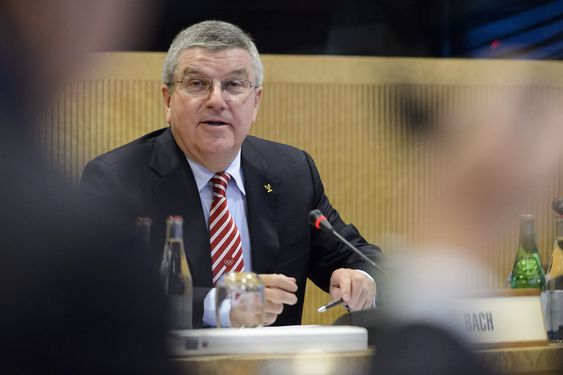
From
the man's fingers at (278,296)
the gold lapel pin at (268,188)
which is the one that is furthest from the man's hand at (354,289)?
the gold lapel pin at (268,188)

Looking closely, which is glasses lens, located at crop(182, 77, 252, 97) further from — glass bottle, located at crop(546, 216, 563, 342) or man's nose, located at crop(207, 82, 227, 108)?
glass bottle, located at crop(546, 216, 563, 342)

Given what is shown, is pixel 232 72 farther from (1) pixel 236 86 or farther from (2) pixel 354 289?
(2) pixel 354 289

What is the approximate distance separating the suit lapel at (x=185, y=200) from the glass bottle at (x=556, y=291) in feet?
1.70

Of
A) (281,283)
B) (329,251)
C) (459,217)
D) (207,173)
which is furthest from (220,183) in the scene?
(459,217)

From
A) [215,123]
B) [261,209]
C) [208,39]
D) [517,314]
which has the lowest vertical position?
[517,314]

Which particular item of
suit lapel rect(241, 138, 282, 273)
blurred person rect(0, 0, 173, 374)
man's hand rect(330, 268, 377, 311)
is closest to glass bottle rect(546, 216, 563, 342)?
man's hand rect(330, 268, 377, 311)

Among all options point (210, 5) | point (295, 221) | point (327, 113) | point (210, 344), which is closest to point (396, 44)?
point (210, 344)

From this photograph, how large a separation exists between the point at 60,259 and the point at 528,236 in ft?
3.89

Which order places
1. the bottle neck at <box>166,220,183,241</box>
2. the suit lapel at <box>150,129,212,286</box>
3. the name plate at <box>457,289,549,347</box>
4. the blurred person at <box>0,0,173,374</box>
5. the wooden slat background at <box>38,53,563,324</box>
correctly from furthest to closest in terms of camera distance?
the wooden slat background at <box>38,53,563,324</box>, the suit lapel at <box>150,129,212,286</box>, the bottle neck at <box>166,220,183,241</box>, the name plate at <box>457,289,549,347</box>, the blurred person at <box>0,0,173,374</box>

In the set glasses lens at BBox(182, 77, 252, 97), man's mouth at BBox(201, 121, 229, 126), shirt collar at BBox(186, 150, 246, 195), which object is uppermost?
glasses lens at BBox(182, 77, 252, 97)

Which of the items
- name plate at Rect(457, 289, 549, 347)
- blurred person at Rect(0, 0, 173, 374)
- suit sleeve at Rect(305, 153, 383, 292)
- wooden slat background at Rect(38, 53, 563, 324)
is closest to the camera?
blurred person at Rect(0, 0, 173, 374)

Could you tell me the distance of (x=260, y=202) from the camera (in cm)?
156

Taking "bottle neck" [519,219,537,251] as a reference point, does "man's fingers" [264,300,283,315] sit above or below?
below

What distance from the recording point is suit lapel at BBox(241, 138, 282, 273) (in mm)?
1508
